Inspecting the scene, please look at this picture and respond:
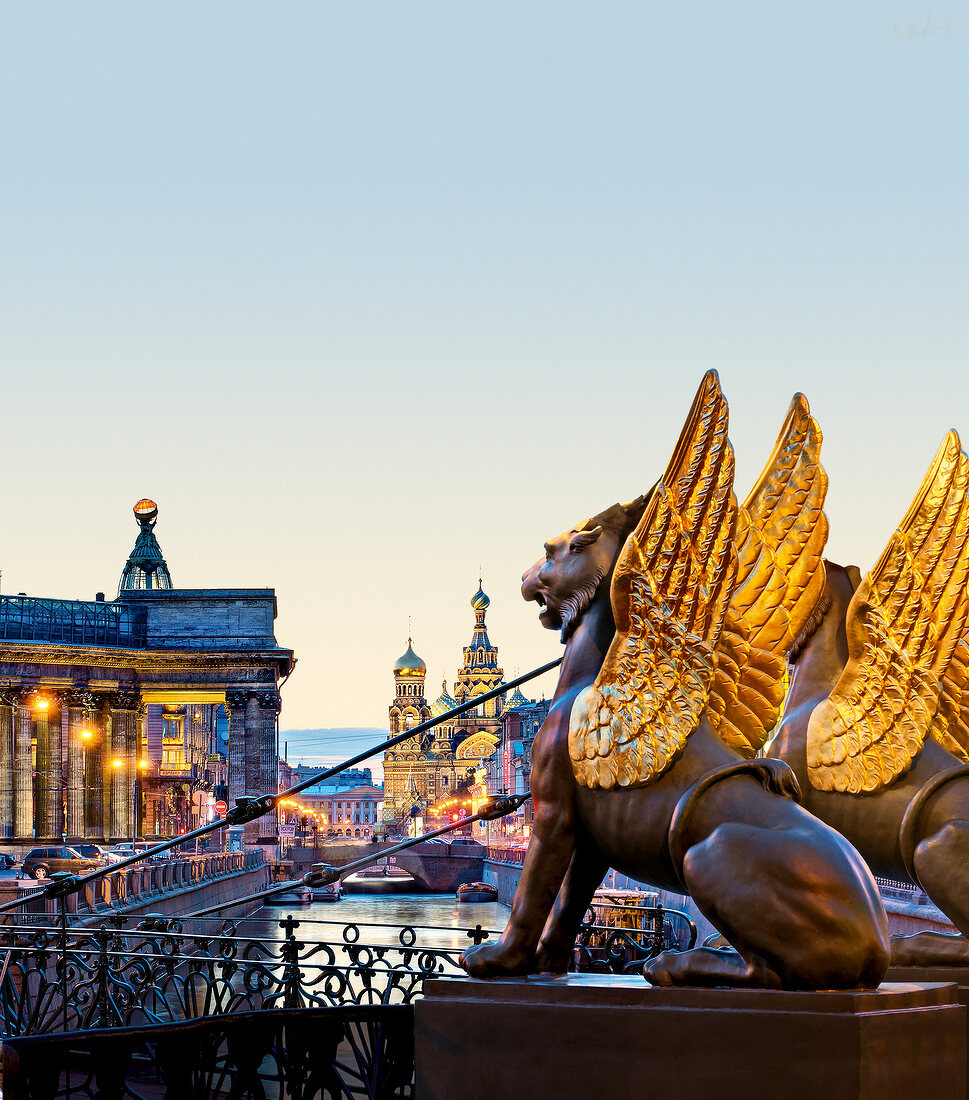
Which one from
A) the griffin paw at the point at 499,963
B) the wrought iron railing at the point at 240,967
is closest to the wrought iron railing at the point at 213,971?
the wrought iron railing at the point at 240,967

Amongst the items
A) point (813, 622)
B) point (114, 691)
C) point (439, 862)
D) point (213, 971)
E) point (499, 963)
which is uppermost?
point (114, 691)

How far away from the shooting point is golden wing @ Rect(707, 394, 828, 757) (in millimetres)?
5008

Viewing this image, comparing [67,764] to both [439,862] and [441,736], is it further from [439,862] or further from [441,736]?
[441,736]

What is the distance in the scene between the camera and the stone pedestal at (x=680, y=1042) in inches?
165

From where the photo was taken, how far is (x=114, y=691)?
61156mm

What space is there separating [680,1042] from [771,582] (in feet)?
5.28

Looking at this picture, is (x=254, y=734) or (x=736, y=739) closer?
(x=736, y=739)

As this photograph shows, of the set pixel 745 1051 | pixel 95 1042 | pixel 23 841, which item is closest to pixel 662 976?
pixel 745 1051

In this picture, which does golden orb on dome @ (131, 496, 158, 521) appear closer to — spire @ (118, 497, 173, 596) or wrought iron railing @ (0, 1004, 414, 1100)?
spire @ (118, 497, 173, 596)

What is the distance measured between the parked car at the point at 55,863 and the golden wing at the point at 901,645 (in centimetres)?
3316

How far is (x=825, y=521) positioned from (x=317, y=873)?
3.17 m

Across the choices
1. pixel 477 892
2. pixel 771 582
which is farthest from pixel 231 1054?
pixel 477 892

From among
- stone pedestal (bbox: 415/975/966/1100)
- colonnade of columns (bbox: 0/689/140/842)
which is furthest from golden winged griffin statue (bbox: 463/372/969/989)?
colonnade of columns (bbox: 0/689/140/842)

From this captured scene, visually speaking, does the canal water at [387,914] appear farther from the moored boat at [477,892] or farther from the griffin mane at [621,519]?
the griffin mane at [621,519]
